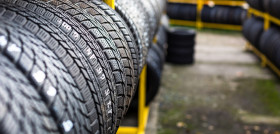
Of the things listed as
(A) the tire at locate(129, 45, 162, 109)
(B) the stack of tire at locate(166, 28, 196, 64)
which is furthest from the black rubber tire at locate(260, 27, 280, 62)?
(A) the tire at locate(129, 45, 162, 109)

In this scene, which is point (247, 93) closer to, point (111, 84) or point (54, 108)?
point (111, 84)

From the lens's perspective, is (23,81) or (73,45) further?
(73,45)

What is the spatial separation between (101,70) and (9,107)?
1.65 ft

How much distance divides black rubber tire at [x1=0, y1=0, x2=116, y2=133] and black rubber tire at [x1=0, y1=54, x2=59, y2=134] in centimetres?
19

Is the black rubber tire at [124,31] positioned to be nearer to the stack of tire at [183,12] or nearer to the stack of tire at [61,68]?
the stack of tire at [61,68]

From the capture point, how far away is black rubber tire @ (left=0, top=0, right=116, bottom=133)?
964 mm

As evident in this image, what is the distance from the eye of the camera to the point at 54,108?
806mm

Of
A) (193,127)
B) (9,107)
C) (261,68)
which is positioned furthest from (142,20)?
(261,68)

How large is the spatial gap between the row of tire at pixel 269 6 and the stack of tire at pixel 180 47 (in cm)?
136

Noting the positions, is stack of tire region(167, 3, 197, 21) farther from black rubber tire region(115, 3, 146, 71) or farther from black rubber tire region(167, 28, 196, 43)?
black rubber tire region(115, 3, 146, 71)

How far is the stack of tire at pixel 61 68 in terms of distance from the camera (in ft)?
2.41

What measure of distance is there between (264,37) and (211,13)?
13.6 feet

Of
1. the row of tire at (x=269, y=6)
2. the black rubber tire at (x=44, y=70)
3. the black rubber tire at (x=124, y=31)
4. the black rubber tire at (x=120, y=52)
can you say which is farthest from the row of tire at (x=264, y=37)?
the black rubber tire at (x=44, y=70)

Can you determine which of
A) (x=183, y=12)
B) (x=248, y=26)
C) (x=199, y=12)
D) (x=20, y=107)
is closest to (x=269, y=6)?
(x=248, y=26)
